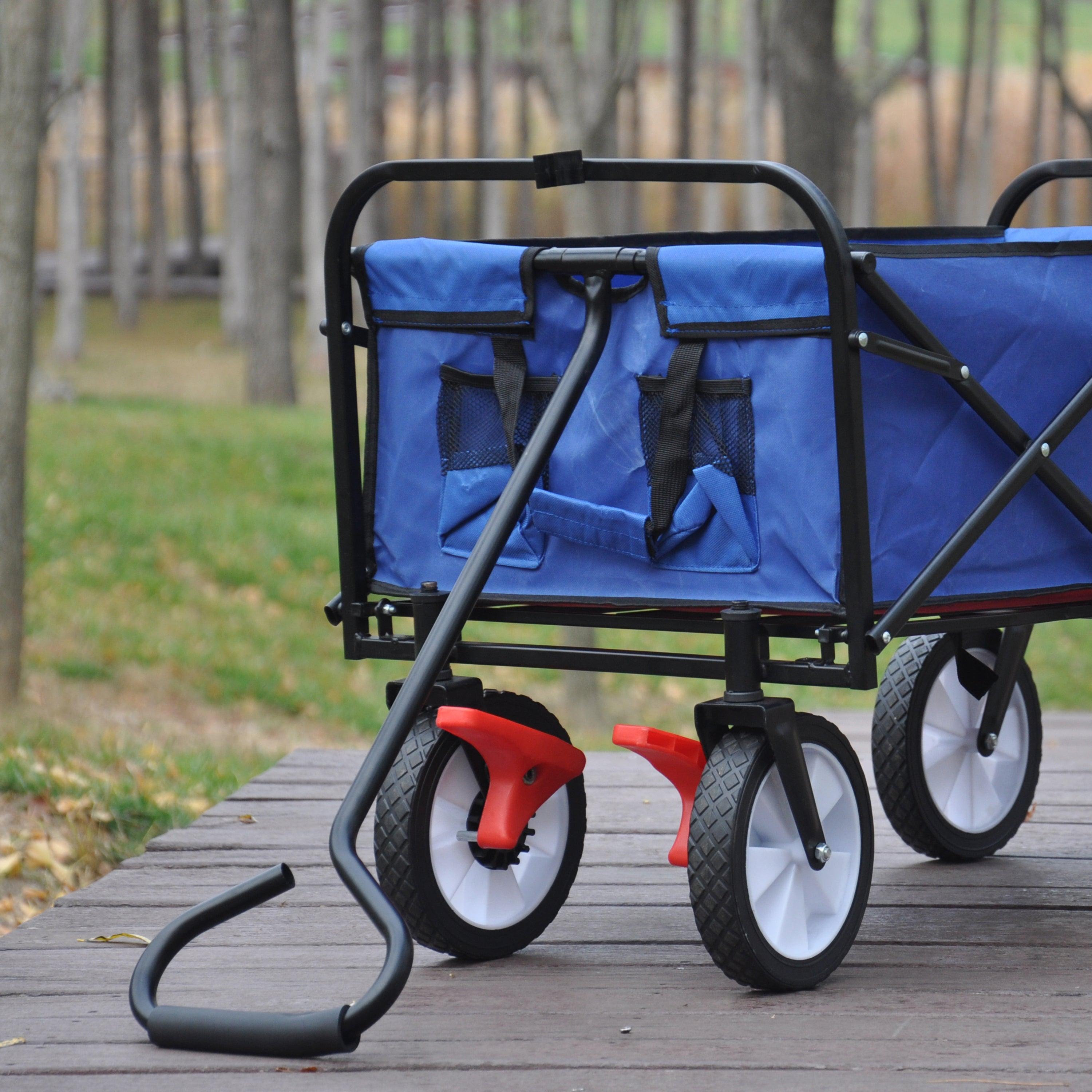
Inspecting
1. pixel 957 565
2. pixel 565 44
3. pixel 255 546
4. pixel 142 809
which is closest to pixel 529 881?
pixel 957 565

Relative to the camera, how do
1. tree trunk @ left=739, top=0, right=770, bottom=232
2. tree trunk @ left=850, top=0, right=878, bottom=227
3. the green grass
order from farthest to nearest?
tree trunk @ left=850, top=0, right=878, bottom=227, tree trunk @ left=739, top=0, right=770, bottom=232, the green grass

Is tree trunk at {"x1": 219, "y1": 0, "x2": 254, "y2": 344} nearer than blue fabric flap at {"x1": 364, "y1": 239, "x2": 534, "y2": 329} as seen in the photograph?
No

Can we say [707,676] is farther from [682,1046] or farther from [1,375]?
[1,375]

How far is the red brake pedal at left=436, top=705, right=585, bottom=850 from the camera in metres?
2.72

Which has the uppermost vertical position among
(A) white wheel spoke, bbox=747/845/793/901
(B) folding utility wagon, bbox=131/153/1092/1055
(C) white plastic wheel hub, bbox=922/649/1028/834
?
(B) folding utility wagon, bbox=131/153/1092/1055

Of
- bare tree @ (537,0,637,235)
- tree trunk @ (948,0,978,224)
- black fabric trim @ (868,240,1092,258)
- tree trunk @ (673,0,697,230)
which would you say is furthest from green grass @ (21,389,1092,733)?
tree trunk @ (948,0,978,224)

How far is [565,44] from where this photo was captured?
6.13 metres

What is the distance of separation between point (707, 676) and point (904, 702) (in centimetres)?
95

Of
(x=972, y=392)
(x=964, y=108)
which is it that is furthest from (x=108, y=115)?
(x=972, y=392)

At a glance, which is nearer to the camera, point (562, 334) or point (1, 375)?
point (562, 334)

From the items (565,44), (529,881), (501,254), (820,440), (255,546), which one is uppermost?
(565,44)

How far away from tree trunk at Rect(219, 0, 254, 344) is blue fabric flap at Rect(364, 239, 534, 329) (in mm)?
15201

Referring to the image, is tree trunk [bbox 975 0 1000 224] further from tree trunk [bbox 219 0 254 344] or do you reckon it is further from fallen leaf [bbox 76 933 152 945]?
fallen leaf [bbox 76 933 152 945]

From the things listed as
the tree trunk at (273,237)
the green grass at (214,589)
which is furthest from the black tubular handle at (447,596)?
the tree trunk at (273,237)
